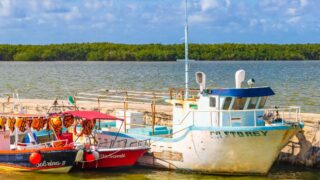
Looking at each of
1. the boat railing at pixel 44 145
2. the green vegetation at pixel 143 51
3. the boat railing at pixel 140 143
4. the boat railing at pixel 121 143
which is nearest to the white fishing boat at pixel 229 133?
the boat railing at pixel 140 143

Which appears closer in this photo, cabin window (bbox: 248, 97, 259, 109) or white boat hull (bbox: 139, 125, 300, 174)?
white boat hull (bbox: 139, 125, 300, 174)

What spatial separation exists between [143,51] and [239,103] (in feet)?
467

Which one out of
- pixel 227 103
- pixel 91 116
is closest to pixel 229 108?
pixel 227 103

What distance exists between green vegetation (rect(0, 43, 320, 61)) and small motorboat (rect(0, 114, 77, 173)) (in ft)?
448

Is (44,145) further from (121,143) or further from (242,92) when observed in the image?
(242,92)

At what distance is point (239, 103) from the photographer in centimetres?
2370

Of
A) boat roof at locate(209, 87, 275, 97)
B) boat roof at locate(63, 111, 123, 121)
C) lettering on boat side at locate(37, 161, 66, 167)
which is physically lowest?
lettering on boat side at locate(37, 161, 66, 167)

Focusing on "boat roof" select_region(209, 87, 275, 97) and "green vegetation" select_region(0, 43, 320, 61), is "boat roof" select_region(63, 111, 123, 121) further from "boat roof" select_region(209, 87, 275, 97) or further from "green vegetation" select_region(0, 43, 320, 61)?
"green vegetation" select_region(0, 43, 320, 61)

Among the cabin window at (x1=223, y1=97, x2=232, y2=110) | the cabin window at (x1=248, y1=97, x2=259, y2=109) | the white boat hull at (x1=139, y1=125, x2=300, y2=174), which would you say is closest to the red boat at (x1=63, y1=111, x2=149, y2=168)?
the white boat hull at (x1=139, y1=125, x2=300, y2=174)

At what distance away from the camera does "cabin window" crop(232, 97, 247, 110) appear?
2366 centimetres

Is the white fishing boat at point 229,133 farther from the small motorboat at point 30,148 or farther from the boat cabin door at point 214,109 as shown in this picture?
the small motorboat at point 30,148

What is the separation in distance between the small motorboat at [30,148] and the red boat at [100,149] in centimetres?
62

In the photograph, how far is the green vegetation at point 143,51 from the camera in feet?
547

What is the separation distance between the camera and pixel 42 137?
2741cm
